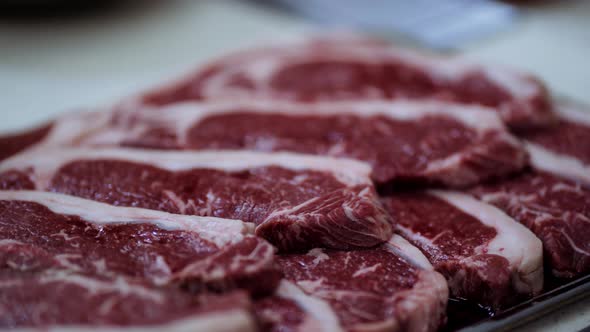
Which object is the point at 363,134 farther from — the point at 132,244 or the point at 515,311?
the point at 132,244

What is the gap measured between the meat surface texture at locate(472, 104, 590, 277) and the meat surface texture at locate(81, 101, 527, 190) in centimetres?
13

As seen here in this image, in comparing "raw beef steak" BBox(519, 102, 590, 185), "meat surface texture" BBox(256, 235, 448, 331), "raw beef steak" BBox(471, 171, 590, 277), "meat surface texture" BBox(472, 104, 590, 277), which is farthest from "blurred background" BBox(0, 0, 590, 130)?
"meat surface texture" BBox(256, 235, 448, 331)

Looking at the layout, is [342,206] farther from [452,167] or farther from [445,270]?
[452,167]

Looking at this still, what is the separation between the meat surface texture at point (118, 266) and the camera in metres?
2.30

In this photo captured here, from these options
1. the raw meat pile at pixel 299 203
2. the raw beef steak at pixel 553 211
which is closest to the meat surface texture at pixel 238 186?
the raw meat pile at pixel 299 203

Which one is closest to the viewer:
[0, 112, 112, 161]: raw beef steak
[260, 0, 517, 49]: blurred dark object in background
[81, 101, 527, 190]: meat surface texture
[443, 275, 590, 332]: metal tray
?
[443, 275, 590, 332]: metal tray

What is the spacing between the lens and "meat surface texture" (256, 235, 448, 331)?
254cm

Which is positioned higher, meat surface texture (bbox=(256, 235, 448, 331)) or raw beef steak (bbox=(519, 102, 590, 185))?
raw beef steak (bbox=(519, 102, 590, 185))

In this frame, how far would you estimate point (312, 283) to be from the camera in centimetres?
279

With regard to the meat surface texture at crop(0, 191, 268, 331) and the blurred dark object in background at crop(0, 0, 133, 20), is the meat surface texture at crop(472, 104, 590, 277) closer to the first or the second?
the meat surface texture at crop(0, 191, 268, 331)

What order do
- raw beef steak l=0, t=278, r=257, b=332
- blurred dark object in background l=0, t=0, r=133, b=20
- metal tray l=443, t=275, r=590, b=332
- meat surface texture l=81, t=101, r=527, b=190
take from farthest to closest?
blurred dark object in background l=0, t=0, r=133, b=20
meat surface texture l=81, t=101, r=527, b=190
metal tray l=443, t=275, r=590, b=332
raw beef steak l=0, t=278, r=257, b=332

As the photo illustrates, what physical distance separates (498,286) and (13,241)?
2.36 meters

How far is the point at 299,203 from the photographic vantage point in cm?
309

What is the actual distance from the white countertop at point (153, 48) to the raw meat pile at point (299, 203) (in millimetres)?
1391
